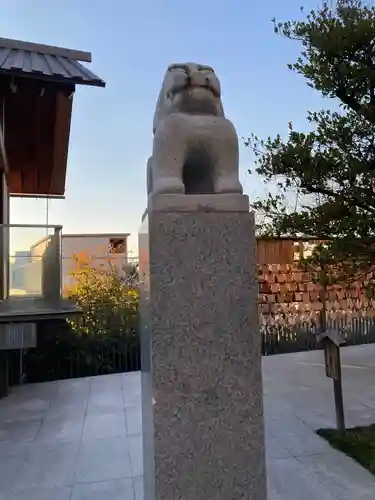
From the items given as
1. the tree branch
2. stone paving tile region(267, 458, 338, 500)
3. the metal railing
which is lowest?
stone paving tile region(267, 458, 338, 500)

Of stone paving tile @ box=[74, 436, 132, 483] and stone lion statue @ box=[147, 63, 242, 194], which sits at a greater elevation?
stone lion statue @ box=[147, 63, 242, 194]

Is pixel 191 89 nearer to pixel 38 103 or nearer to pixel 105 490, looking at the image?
pixel 105 490

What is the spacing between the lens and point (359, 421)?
4.23 meters

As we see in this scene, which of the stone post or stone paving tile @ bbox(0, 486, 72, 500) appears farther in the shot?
stone paving tile @ bbox(0, 486, 72, 500)

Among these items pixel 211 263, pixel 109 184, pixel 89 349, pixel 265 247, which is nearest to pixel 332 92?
pixel 211 263

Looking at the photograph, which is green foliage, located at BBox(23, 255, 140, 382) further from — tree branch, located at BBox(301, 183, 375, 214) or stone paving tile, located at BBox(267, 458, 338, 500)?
tree branch, located at BBox(301, 183, 375, 214)

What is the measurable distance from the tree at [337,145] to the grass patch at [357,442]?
1.64 metres

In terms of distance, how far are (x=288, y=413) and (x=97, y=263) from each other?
595 centimetres

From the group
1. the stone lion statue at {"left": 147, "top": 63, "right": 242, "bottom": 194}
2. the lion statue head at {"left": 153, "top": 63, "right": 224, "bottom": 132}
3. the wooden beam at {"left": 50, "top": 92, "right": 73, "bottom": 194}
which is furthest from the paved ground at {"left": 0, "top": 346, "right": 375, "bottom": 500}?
the wooden beam at {"left": 50, "top": 92, "right": 73, "bottom": 194}

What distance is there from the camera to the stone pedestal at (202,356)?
181cm

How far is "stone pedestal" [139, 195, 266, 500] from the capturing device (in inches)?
71.1

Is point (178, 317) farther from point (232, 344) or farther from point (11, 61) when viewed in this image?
point (11, 61)

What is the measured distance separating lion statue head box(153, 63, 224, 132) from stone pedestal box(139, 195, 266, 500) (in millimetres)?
523

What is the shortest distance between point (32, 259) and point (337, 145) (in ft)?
12.7
